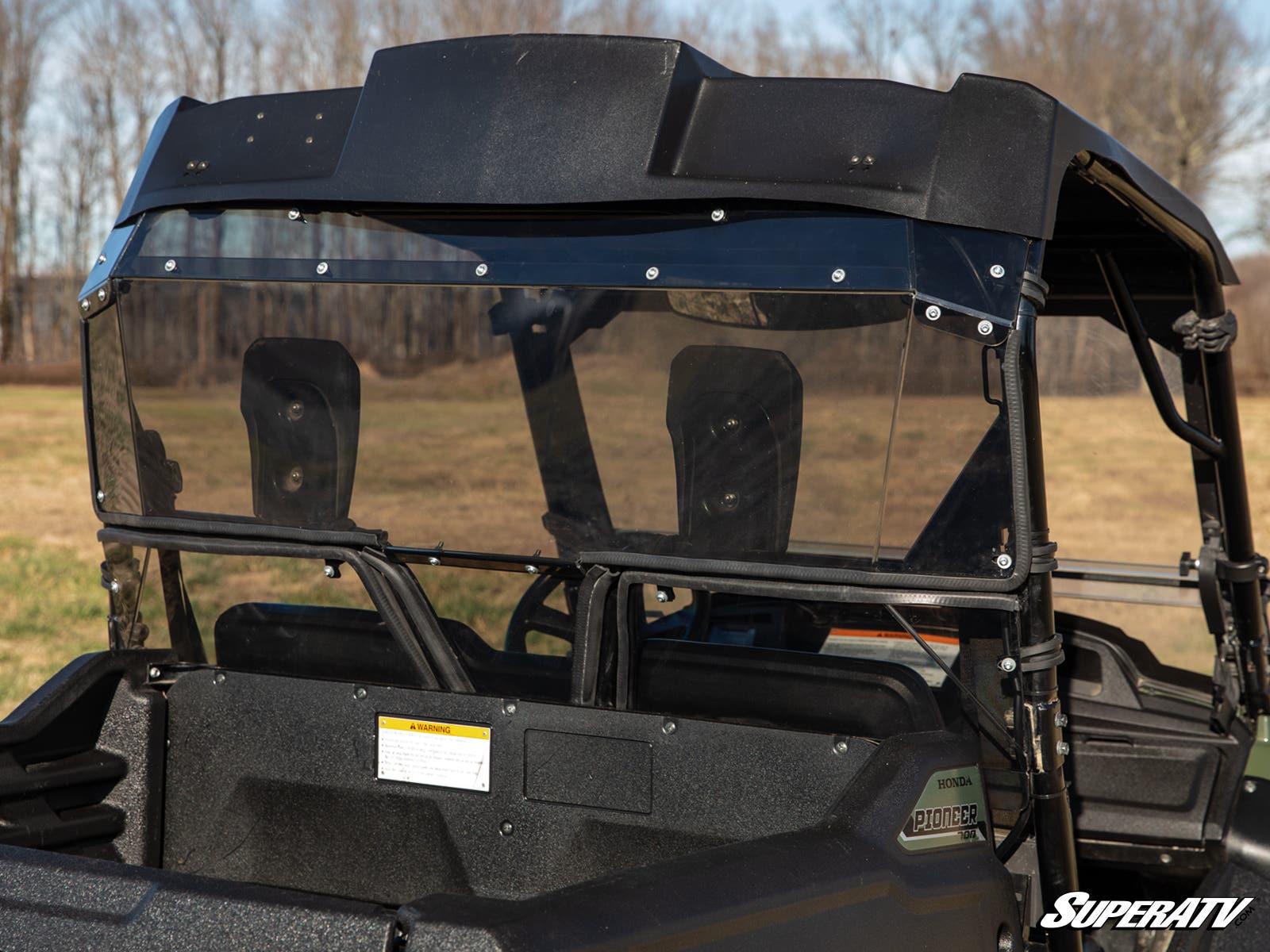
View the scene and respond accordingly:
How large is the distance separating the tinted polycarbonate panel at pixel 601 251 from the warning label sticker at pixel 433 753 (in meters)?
0.73

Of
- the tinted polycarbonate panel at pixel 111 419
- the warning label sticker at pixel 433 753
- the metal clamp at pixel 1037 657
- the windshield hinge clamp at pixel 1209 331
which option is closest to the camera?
the metal clamp at pixel 1037 657

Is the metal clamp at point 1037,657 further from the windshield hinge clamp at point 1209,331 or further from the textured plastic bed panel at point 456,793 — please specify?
the windshield hinge clamp at point 1209,331

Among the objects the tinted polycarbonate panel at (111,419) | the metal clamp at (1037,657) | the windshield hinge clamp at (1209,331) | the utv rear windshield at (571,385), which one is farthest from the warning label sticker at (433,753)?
the windshield hinge clamp at (1209,331)

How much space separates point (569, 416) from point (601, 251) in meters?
0.39

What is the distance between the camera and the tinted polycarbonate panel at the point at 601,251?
2.01m

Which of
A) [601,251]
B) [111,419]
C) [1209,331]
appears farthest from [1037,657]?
[111,419]

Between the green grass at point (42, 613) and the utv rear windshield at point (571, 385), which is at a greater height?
the utv rear windshield at point (571, 385)

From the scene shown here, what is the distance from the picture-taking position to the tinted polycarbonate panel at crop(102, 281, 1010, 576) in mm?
2088

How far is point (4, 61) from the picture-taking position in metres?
21.5

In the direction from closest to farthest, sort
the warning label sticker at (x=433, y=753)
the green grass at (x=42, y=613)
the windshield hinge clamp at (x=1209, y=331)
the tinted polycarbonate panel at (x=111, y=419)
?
the warning label sticker at (x=433, y=753)
the tinted polycarbonate panel at (x=111, y=419)
the windshield hinge clamp at (x=1209, y=331)
the green grass at (x=42, y=613)

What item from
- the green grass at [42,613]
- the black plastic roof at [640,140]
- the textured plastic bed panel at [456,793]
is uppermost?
the black plastic roof at [640,140]

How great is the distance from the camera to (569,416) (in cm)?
251

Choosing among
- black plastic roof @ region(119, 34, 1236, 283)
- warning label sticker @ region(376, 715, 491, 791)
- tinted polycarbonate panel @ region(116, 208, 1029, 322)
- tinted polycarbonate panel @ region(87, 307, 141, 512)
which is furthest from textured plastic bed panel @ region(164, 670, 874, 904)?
black plastic roof @ region(119, 34, 1236, 283)

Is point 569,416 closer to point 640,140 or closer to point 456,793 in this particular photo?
point 640,140
